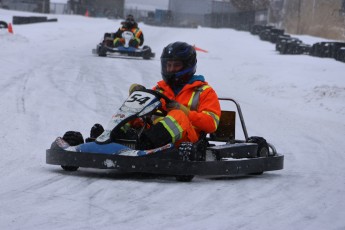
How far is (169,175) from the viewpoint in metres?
7.02

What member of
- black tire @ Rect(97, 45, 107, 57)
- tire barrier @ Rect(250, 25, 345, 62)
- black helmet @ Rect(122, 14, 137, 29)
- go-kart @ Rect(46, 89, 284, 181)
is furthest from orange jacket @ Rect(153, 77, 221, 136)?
black helmet @ Rect(122, 14, 137, 29)

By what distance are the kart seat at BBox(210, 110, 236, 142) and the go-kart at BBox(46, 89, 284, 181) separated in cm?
42

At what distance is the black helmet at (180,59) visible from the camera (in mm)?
7301

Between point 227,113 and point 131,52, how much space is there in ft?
45.5

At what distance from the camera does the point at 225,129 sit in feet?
25.8

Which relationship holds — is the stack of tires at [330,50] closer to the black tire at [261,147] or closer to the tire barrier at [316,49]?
the tire barrier at [316,49]

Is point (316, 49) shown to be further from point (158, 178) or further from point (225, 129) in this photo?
point (158, 178)

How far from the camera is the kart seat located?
782 centimetres

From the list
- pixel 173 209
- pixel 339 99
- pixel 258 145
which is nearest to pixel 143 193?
pixel 173 209

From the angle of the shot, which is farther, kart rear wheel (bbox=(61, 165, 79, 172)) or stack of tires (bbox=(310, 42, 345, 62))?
stack of tires (bbox=(310, 42, 345, 62))

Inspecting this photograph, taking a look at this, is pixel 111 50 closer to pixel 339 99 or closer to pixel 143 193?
pixel 339 99

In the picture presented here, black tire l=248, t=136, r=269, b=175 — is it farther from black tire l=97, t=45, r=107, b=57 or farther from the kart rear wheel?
black tire l=97, t=45, r=107, b=57

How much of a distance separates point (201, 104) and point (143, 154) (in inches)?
38.3

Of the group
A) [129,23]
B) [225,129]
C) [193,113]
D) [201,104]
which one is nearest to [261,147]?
[225,129]
